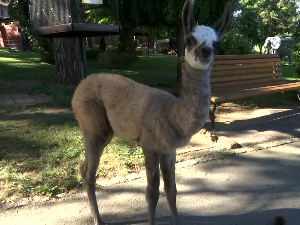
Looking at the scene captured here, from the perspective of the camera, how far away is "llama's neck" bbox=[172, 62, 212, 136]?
81.8 inches

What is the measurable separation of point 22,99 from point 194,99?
22.0ft

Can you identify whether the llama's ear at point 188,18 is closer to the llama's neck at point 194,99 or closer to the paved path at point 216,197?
the llama's neck at point 194,99

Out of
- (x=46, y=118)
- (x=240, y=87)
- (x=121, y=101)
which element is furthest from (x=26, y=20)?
(x=121, y=101)

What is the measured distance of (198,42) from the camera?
1.95 meters

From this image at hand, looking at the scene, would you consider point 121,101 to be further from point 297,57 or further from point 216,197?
point 297,57

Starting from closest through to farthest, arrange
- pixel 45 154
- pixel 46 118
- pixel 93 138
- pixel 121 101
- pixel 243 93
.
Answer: pixel 121 101 < pixel 93 138 < pixel 45 154 < pixel 46 118 < pixel 243 93

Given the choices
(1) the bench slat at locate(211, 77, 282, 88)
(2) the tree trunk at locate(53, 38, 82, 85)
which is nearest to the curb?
(1) the bench slat at locate(211, 77, 282, 88)

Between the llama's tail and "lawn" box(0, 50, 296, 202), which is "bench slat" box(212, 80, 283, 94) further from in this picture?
the llama's tail

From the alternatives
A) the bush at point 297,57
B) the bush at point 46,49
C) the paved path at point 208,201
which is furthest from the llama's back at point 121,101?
the bush at point 46,49

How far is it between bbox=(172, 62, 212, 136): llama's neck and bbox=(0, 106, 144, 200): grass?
6.48 ft

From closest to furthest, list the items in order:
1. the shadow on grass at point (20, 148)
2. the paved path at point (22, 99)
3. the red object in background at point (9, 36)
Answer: the shadow on grass at point (20, 148) → the paved path at point (22, 99) → the red object in background at point (9, 36)

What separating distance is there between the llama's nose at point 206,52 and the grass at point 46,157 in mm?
2397

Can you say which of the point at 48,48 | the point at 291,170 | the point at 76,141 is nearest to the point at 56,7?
the point at 76,141

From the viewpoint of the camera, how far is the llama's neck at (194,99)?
6.82 feet
